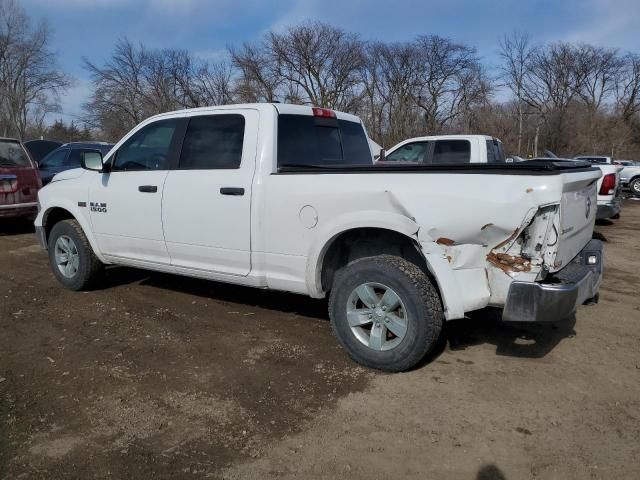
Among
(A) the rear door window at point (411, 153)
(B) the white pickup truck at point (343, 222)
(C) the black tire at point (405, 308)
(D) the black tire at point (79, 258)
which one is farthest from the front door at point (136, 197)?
(A) the rear door window at point (411, 153)

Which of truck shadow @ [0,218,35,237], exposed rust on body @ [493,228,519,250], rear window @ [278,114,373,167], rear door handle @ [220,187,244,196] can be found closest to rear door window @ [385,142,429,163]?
rear window @ [278,114,373,167]

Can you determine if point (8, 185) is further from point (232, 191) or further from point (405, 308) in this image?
point (405, 308)

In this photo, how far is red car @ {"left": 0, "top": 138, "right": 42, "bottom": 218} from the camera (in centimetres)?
996

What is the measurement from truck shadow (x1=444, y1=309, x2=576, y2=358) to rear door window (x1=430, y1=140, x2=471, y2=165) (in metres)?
5.28

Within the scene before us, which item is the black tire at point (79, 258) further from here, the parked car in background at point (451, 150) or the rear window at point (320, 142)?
the parked car in background at point (451, 150)

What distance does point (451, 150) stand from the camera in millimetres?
10086

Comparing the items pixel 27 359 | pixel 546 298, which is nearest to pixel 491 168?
pixel 546 298

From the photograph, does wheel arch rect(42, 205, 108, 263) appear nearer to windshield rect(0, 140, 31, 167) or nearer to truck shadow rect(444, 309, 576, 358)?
truck shadow rect(444, 309, 576, 358)

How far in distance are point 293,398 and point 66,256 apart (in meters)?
3.81

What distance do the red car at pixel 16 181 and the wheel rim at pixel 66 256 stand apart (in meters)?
4.68

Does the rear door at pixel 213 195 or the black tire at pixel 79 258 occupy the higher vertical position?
the rear door at pixel 213 195

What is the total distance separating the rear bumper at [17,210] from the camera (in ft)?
32.8

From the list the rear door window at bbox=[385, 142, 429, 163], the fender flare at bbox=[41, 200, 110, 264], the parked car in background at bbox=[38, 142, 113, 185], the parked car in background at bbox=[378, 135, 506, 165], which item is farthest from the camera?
the parked car in background at bbox=[38, 142, 113, 185]

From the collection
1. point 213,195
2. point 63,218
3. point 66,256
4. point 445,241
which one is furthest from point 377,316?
point 63,218
